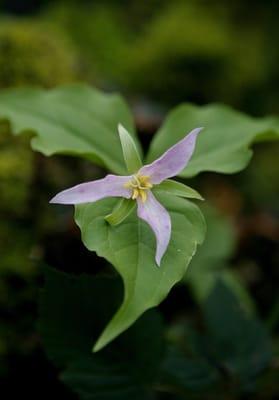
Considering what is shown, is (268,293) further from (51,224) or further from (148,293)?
(148,293)

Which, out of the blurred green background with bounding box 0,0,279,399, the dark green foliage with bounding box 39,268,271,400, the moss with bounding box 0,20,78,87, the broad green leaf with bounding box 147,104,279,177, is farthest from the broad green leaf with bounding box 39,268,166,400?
the moss with bounding box 0,20,78,87

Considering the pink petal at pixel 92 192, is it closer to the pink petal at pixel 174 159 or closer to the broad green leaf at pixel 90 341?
the pink petal at pixel 174 159

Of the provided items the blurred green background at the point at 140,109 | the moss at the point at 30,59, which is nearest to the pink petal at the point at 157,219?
the blurred green background at the point at 140,109

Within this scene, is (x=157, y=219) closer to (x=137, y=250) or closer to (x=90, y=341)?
(x=137, y=250)

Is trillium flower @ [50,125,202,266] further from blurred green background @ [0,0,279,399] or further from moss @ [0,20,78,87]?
moss @ [0,20,78,87]

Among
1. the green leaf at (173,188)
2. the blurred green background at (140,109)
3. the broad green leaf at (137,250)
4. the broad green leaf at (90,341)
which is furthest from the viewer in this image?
the blurred green background at (140,109)

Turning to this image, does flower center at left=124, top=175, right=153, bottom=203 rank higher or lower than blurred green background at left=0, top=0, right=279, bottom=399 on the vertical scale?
higher

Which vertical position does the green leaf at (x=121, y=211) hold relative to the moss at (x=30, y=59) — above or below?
above
